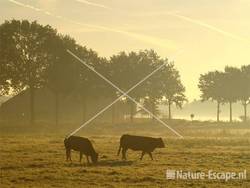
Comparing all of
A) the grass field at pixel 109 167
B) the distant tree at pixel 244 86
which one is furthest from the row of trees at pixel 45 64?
the grass field at pixel 109 167

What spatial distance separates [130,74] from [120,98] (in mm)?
5644

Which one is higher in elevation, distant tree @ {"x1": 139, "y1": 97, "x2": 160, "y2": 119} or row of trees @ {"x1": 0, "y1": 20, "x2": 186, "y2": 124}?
row of trees @ {"x1": 0, "y1": 20, "x2": 186, "y2": 124}

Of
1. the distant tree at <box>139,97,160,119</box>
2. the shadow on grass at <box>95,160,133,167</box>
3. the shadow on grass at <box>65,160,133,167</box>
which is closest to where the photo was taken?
the shadow on grass at <box>65,160,133,167</box>


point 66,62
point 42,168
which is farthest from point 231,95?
point 42,168

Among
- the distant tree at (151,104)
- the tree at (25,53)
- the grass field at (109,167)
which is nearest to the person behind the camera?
the grass field at (109,167)

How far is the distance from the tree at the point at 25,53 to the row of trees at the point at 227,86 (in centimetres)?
4697

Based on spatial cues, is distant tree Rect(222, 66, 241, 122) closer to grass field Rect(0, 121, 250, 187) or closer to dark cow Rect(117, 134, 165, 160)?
grass field Rect(0, 121, 250, 187)

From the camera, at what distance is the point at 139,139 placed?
109ft

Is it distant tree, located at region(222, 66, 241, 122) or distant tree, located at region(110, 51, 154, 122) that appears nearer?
distant tree, located at region(110, 51, 154, 122)

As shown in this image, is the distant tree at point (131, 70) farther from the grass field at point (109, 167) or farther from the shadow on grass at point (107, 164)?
the shadow on grass at point (107, 164)

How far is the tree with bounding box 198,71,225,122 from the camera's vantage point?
11700cm

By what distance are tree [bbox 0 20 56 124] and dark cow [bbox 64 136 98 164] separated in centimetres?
4844

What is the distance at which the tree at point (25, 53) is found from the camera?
260 ft

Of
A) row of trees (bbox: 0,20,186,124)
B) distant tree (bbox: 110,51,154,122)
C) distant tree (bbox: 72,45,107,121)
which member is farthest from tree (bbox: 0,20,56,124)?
distant tree (bbox: 110,51,154,122)
